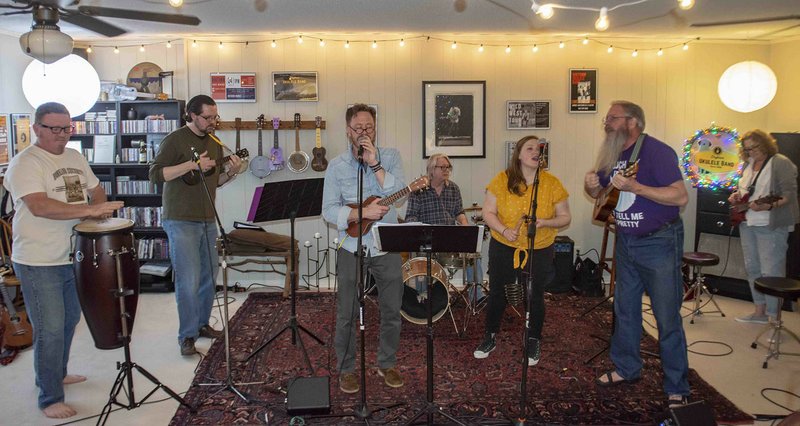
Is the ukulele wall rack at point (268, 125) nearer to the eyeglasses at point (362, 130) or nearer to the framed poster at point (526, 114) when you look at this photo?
the framed poster at point (526, 114)

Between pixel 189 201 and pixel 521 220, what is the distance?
2273mm

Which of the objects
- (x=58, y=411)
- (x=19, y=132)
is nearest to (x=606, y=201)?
(x=58, y=411)

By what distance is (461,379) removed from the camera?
4.08 meters

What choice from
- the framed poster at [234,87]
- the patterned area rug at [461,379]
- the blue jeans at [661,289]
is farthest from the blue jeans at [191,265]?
the blue jeans at [661,289]

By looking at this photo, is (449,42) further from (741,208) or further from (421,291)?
(741,208)

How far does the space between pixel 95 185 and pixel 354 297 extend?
1738 millimetres

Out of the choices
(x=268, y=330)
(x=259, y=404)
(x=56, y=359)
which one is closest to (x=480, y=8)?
(x=268, y=330)

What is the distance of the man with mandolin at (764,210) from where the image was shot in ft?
16.6

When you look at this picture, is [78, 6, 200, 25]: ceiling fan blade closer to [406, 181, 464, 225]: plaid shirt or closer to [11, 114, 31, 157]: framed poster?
[406, 181, 464, 225]: plaid shirt

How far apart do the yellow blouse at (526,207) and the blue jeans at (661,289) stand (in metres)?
0.47

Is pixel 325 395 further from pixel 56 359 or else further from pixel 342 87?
pixel 342 87

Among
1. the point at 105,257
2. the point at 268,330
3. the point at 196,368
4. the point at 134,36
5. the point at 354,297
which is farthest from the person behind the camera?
the point at 134,36

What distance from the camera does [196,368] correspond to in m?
4.25

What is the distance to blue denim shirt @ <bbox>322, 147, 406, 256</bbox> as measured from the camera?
3543 millimetres
